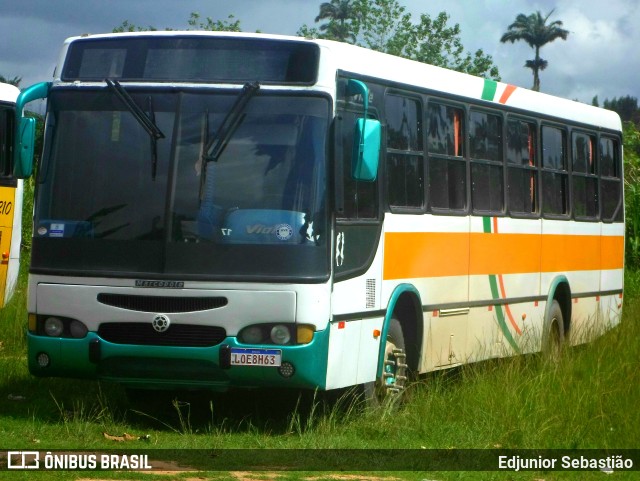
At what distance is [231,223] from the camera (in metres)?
10.5

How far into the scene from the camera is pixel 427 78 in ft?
42.9

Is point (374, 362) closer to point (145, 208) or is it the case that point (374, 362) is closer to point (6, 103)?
point (145, 208)

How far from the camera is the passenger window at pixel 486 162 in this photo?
1403 cm

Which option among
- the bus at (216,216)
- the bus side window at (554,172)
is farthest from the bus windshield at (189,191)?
the bus side window at (554,172)

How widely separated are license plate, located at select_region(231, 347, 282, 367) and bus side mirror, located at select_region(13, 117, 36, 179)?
2.23 metres

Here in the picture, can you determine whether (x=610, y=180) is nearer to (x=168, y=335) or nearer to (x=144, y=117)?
(x=144, y=117)

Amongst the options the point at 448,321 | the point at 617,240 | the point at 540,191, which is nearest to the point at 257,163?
the point at 448,321

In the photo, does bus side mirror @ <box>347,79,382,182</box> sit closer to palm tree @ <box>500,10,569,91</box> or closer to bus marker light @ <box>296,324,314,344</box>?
bus marker light @ <box>296,324,314,344</box>

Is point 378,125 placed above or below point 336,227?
above

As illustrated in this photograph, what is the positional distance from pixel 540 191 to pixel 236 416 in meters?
5.29

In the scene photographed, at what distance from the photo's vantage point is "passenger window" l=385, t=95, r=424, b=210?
12.2m

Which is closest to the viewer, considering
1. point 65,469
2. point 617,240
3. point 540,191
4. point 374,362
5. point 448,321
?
point 65,469

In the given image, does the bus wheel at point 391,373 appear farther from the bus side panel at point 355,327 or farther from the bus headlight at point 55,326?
the bus headlight at point 55,326

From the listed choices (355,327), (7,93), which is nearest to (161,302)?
(355,327)
